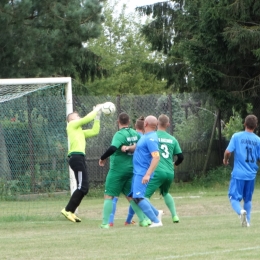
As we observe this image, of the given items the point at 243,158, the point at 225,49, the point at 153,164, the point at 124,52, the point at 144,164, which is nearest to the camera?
the point at 153,164

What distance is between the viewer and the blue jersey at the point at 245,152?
42.2 ft

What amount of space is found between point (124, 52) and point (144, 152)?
43.7 m

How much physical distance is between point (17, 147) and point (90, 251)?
7.43 meters

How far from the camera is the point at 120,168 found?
13844mm

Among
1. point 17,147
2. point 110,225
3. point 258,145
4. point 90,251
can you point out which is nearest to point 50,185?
point 17,147

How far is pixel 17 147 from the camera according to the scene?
55.7 feet

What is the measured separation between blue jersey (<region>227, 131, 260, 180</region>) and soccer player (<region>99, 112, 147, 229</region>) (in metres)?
1.79

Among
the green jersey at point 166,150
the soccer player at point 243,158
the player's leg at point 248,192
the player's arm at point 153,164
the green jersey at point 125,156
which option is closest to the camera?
the player's arm at point 153,164

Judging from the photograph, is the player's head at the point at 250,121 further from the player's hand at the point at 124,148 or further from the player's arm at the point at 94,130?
the player's arm at the point at 94,130

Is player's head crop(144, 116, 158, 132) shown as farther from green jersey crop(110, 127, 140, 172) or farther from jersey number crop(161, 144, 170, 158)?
green jersey crop(110, 127, 140, 172)

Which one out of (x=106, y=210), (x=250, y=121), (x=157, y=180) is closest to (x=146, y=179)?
(x=157, y=180)

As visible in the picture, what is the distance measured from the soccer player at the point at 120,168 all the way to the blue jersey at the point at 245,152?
1.79m

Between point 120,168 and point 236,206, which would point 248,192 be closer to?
point 236,206

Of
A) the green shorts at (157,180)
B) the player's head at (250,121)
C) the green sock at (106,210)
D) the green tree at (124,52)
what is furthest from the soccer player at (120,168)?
the green tree at (124,52)
